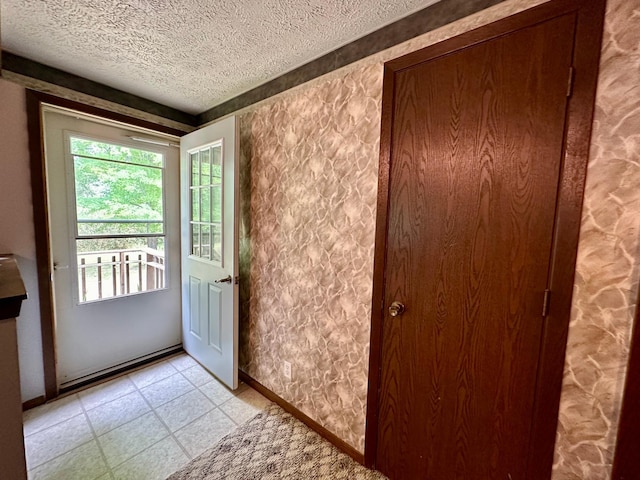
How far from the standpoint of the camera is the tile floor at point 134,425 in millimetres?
1455

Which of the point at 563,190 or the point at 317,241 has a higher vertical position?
the point at 563,190

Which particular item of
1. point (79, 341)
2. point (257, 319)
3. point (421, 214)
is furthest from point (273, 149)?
point (79, 341)

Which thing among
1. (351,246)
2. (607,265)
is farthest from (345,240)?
(607,265)

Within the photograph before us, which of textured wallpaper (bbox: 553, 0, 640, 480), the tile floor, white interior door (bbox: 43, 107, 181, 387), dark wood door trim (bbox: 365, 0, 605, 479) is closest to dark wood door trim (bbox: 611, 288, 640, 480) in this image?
textured wallpaper (bbox: 553, 0, 640, 480)

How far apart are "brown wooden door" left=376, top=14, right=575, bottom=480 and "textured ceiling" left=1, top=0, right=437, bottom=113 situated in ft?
1.54

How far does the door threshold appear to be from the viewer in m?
2.05

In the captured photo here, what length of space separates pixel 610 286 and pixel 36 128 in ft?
10.2

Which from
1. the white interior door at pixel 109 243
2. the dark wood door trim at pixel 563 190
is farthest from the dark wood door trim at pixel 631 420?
the white interior door at pixel 109 243

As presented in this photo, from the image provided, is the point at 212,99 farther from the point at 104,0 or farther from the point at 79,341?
the point at 79,341

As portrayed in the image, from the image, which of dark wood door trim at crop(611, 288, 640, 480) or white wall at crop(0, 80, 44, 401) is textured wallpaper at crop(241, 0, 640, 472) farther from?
white wall at crop(0, 80, 44, 401)

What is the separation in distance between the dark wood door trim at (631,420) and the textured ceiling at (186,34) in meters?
1.57

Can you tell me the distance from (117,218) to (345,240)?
202cm

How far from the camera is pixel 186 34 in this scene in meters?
1.44

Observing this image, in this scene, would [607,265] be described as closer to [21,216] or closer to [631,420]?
[631,420]
